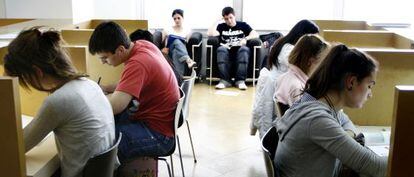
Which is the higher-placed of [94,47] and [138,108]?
[94,47]

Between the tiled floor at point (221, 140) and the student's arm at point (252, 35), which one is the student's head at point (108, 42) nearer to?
the tiled floor at point (221, 140)

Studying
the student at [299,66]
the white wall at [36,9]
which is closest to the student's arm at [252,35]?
the white wall at [36,9]

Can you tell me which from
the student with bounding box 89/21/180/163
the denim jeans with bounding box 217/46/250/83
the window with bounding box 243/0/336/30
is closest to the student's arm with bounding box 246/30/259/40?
the denim jeans with bounding box 217/46/250/83

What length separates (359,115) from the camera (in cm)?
257

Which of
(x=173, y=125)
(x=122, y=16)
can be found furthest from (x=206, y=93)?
(x=173, y=125)

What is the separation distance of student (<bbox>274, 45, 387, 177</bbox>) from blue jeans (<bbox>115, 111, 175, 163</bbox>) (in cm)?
86

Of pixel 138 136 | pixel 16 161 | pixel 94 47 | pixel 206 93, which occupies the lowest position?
pixel 206 93

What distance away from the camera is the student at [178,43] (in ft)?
19.8

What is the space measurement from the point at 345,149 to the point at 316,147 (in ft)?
0.33

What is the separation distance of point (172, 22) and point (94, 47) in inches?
165

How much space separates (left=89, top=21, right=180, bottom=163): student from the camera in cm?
241

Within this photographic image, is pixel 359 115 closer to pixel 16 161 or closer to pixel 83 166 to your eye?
pixel 83 166

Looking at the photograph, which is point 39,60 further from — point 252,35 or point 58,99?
point 252,35

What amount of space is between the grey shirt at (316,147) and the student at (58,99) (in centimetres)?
69
